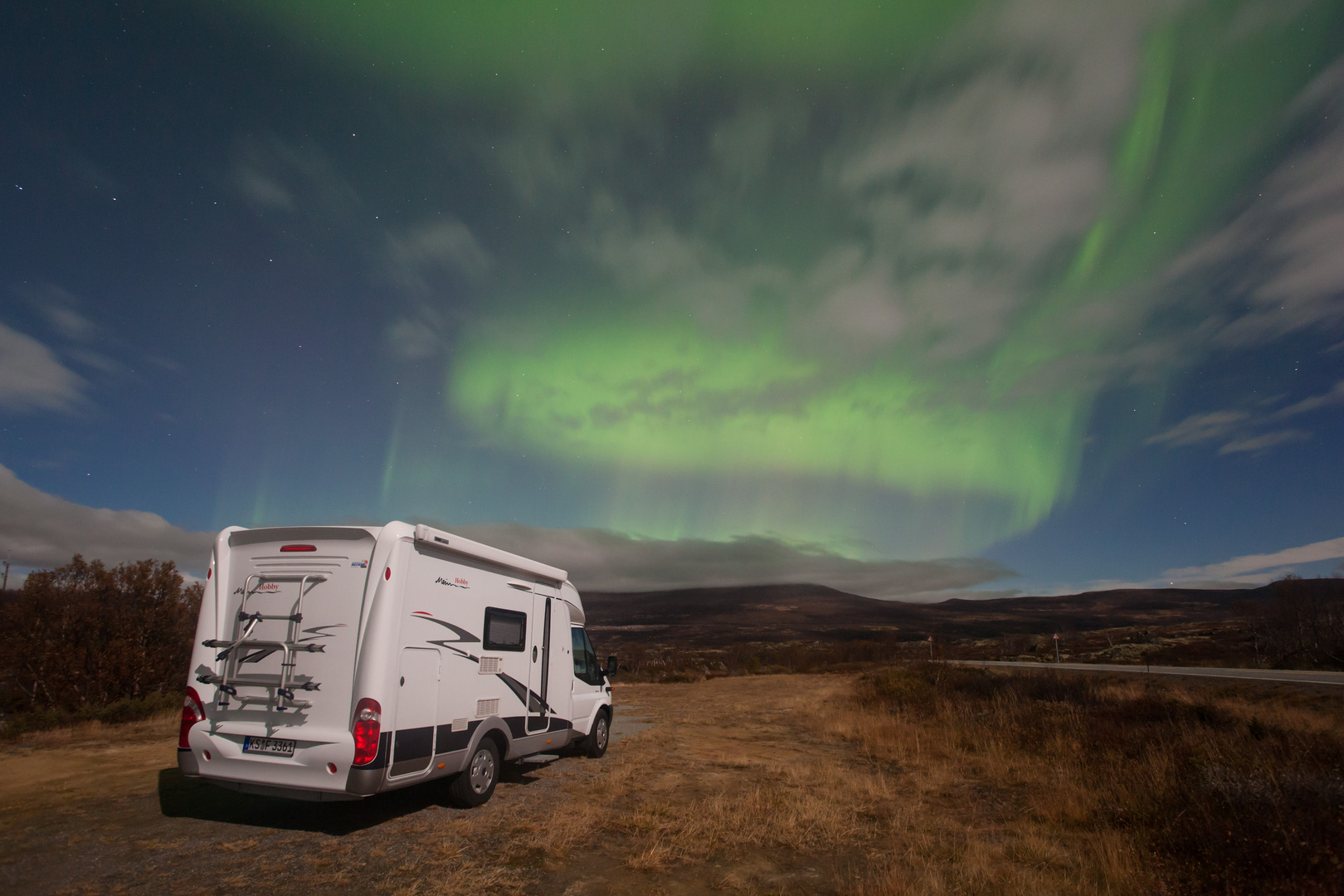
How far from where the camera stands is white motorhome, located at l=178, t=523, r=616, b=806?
22.6ft

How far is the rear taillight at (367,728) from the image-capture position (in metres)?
6.71

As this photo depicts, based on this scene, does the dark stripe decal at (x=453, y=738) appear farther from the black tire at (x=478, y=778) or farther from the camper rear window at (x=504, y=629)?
the camper rear window at (x=504, y=629)

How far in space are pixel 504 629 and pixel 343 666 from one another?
2681 mm

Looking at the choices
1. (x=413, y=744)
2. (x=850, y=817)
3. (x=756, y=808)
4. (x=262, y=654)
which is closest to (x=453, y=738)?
(x=413, y=744)

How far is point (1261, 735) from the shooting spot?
11055 mm

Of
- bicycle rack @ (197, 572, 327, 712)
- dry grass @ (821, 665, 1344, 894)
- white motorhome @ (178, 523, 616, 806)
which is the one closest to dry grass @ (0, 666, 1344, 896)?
dry grass @ (821, 665, 1344, 894)

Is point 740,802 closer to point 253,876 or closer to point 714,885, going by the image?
point 714,885

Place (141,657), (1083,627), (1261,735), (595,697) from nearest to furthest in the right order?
1. (1261,735)
2. (595,697)
3. (141,657)
4. (1083,627)

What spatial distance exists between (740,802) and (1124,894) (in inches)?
181

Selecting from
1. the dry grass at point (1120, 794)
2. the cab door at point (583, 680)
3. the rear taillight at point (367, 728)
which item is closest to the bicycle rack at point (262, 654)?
the rear taillight at point (367, 728)

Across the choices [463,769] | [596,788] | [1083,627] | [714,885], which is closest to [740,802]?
[596,788]

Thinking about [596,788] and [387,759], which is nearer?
[387,759]

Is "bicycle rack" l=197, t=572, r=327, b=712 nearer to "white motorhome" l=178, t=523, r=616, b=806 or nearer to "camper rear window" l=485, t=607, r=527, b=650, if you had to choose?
"white motorhome" l=178, t=523, r=616, b=806

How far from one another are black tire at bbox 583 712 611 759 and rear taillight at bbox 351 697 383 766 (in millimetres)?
5932
